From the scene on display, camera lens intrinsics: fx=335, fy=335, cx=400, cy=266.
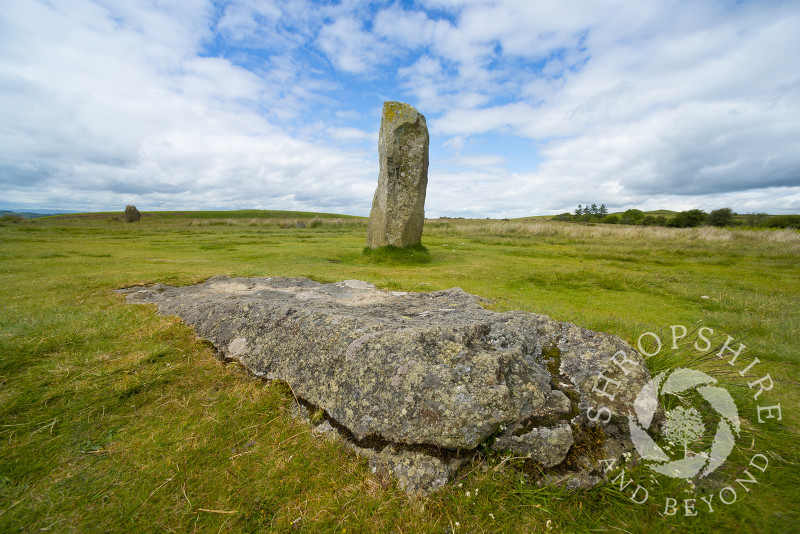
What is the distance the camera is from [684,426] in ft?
9.37

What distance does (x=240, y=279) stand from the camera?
27.9 feet

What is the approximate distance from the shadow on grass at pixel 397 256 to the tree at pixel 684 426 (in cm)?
1154

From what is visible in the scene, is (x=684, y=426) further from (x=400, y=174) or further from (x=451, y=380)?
(x=400, y=174)

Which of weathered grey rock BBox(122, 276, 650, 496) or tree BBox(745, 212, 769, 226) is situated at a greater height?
tree BBox(745, 212, 769, 226)

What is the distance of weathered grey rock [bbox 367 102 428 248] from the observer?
14.5 metres

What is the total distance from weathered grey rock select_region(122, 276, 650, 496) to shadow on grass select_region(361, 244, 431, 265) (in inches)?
400

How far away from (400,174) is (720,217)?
223ft

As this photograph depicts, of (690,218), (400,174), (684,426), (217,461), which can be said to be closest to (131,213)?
(400,174)

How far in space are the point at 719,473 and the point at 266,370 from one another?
4.09 m


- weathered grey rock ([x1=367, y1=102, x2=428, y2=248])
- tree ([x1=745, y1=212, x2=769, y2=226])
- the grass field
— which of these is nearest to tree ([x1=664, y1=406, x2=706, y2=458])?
the grass field

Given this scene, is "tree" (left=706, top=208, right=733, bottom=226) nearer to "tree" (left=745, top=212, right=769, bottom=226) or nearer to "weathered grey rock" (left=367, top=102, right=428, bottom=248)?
"tree" (left=745, top=212, right=769, bottom=226)

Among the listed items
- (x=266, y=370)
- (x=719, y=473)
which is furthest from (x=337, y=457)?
(x=719, y=473)

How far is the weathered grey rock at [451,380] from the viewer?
267 cm

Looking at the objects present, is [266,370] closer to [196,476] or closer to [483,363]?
[196,476]
